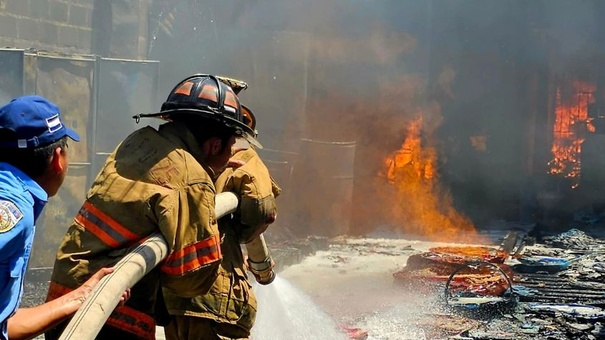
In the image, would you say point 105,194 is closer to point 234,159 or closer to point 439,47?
point 234,159

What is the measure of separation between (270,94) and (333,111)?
5.96 feet

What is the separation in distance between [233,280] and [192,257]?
84cm

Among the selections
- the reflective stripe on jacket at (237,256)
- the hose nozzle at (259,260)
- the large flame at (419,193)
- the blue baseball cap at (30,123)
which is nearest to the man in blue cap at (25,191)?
the blue baseball cap at (30,123)

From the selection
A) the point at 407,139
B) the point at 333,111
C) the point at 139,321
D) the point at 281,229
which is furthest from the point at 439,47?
the point at 139,321

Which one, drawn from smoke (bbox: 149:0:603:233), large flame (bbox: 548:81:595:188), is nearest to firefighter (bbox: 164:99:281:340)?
smoke (bbox: 149:0:603:233)

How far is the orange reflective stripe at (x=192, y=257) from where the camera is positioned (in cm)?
269

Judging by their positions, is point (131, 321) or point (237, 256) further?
point (237, 256)

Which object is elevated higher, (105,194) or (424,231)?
(105,194)

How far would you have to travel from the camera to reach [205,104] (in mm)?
3105

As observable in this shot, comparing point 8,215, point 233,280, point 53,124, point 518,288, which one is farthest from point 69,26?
point 8,215

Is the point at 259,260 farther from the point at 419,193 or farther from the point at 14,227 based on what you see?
the point at 419,193

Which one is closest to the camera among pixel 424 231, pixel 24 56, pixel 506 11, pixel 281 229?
pixel 24 56

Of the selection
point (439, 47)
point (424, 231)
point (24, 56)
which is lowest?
point (424, 231)

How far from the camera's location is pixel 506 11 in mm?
17422
